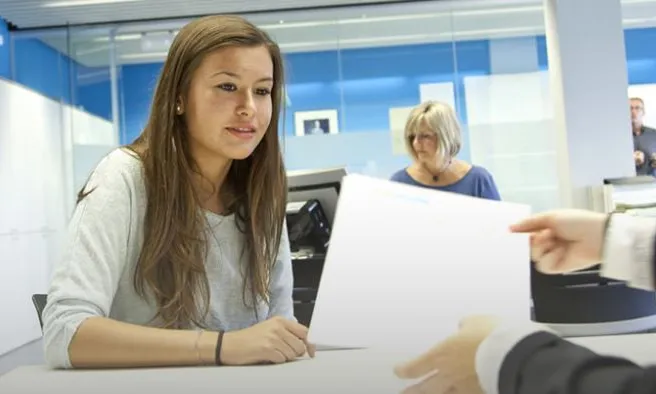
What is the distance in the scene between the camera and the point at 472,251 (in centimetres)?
80

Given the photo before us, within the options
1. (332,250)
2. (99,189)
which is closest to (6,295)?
(99,189)

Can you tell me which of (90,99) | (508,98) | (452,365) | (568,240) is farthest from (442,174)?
(90,99)

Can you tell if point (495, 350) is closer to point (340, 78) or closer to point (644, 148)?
point (644, 148)

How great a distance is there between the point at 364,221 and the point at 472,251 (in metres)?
0.15

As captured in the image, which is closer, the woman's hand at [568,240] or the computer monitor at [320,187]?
the woman's hand at [568,240]

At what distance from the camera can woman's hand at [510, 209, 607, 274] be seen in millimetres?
950

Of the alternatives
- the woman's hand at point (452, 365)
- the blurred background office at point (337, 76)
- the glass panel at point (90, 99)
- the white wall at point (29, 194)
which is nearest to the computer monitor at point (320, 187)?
the woman's hand at point (452, 365)

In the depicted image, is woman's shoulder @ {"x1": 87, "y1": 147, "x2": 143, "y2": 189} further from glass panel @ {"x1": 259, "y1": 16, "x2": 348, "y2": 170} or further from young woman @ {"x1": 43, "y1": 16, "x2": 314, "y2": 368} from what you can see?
glass panel @ {"x1": 259, "y1": 16, "x2": 348, "y2": 170}

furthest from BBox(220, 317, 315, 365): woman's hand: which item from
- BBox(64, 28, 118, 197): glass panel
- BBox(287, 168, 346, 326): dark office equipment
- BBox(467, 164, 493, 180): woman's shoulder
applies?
BBox(64, 28, 118, 197): glass panel

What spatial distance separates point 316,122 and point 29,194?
305 centimetres

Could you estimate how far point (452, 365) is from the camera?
0.63 meters

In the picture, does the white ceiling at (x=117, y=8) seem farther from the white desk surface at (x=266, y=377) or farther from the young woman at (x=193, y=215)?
the white desk surface at (x=266, y=377)

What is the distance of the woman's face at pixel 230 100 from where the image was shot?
1.24 metres

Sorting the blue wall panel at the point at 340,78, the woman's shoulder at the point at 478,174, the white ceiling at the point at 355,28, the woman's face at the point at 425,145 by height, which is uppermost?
the white ceiling at the point at 355,28
